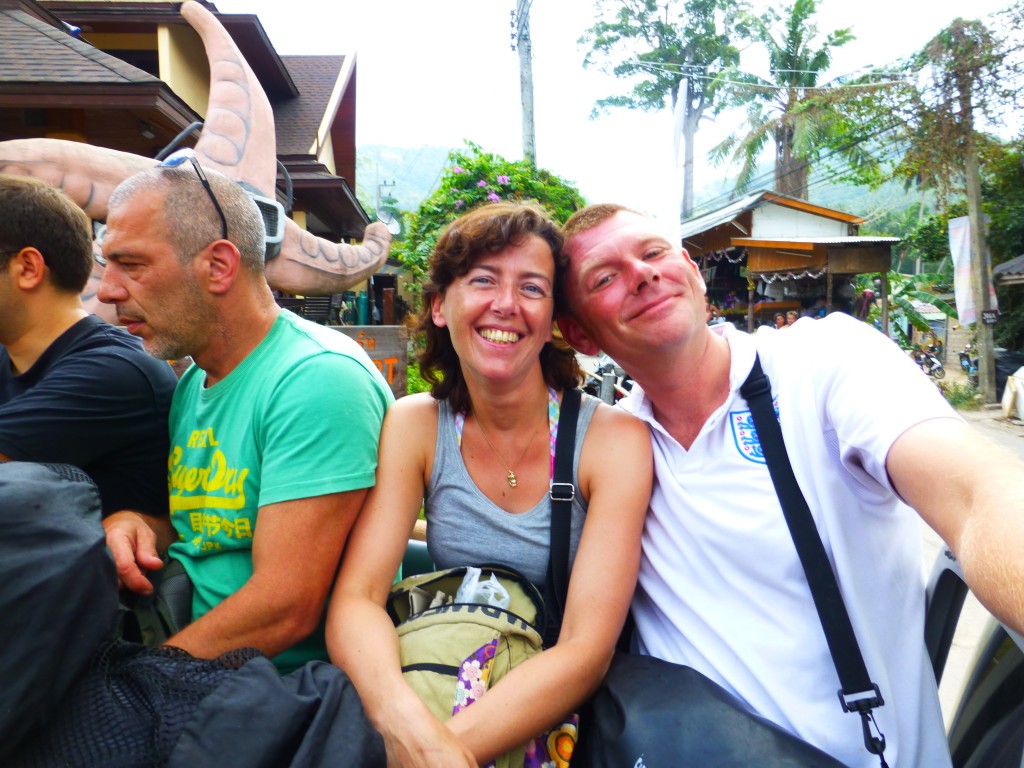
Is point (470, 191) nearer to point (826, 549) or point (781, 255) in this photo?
point (826, 549)

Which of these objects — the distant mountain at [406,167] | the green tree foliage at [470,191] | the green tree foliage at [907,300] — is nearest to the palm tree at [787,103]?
the green tree foliage at [907,300]

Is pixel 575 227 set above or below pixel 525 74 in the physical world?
below

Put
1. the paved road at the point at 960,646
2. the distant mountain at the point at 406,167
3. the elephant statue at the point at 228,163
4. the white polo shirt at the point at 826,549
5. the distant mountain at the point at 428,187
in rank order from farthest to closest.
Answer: the distant mountain at the point at 406,167
the distant mountain at the point at 428,187
the elephant statue at the point at 228,163
the paved road at the point at 960,646
the white polo shirt at the point at 826,549

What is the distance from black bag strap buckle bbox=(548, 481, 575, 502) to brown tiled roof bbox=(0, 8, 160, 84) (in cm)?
631

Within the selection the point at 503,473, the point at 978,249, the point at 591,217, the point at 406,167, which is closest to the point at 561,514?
the point at 503,473

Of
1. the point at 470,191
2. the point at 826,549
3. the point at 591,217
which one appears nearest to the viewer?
the point at 826,549

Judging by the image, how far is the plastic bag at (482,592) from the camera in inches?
65.5

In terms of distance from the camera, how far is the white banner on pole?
13.4 m

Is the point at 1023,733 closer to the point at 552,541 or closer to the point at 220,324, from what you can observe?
the point at 552,541

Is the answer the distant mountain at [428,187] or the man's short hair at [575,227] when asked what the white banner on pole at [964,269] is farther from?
the distant mountain at [428,187]

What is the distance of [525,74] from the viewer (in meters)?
12.7

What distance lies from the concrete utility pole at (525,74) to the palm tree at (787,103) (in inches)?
604

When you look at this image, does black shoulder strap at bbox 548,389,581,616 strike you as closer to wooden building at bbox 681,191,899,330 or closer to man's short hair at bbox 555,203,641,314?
man's short hair at bbox 555,203,641,314

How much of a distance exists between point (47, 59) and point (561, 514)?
709cm
